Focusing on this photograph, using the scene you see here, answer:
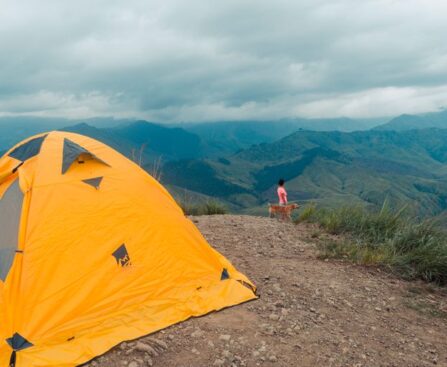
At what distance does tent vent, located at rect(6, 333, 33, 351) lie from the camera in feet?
17.3

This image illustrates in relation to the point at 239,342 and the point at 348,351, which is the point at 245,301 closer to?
the point at 239,342

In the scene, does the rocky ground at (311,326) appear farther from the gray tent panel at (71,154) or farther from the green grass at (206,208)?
the green grass at (206,208)

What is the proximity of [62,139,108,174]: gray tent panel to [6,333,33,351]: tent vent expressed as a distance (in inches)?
114

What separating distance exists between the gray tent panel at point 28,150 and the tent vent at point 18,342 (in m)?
3.48

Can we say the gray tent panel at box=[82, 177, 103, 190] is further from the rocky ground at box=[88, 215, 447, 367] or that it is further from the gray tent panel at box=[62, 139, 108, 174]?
the rocky ground at box=[88, 215, 447, 367]

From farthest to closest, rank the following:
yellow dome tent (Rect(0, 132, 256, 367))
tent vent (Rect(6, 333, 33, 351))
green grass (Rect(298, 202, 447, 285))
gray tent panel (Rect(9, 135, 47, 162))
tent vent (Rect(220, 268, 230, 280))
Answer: green grass (Rect(298, 202, 447, 285)), gray tent panel (Rect(9, 135, 47, 162)), tent vent (Rect(220, 268, 230, 280)), yellow dome tent (Rect(0, 132, 256, 367)), tent vent (Rect(6, 333, 33, 351))

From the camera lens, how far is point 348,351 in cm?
553

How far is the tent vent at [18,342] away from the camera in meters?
5.28

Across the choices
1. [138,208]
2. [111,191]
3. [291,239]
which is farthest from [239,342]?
[291,239]

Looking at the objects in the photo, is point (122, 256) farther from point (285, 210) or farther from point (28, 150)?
point (285, 210)

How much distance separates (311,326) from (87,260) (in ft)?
12.3

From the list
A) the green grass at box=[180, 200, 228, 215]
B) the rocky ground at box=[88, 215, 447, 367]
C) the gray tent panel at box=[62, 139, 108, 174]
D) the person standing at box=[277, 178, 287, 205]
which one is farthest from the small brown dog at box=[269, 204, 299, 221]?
the gray tent panel at box=[62, 139, 108, 174]

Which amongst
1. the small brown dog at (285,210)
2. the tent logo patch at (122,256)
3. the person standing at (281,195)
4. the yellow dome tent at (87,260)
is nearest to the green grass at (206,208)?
the small brown dog at (285,210)

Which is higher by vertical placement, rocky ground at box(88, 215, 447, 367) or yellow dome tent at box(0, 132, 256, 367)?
yellow dome tent at box(0, 132, 256, 367)
